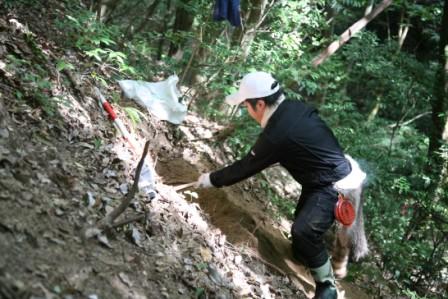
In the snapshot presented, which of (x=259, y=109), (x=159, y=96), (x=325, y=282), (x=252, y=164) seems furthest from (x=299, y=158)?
(x=159, y=96)

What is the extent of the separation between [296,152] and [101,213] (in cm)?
188

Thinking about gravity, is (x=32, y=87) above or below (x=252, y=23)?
below

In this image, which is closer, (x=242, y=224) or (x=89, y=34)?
(x=89, y=34)

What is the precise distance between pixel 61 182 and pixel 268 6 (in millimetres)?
4675

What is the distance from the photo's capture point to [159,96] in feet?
21.2

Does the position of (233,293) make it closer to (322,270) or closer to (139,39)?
(322,270)

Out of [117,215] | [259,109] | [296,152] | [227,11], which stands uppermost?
[227,11]

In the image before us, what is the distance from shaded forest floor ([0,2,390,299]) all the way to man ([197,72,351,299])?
619mm

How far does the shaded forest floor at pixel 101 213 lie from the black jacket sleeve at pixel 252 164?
23.7 inches

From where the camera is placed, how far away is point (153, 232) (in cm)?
418

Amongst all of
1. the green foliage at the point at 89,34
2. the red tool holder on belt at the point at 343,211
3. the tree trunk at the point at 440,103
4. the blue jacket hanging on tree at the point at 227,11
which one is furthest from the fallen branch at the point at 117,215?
the tree trunk at the point at 440,103

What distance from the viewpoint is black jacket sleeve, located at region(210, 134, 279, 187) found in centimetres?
439

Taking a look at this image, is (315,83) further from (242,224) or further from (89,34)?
(89,34)

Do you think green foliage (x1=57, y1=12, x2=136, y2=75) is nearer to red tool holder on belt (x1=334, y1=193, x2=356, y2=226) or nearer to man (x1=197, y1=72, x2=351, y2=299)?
man (x1=197, y1=72, x2=351, y2=299)
